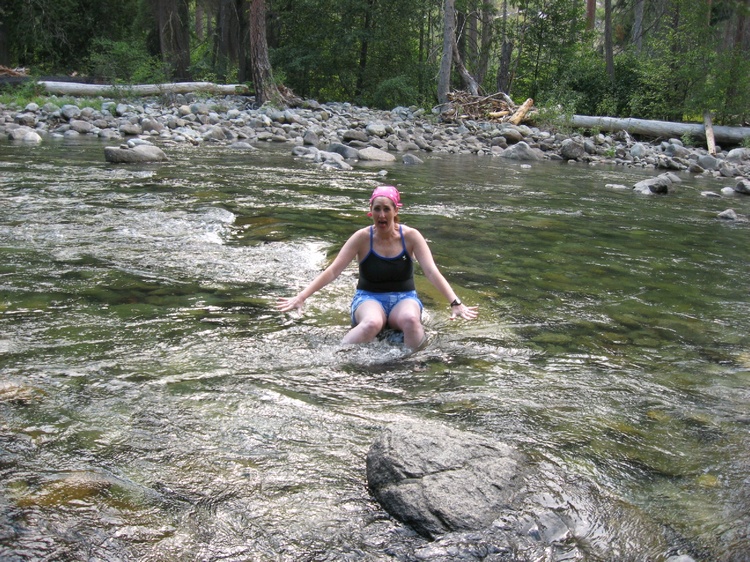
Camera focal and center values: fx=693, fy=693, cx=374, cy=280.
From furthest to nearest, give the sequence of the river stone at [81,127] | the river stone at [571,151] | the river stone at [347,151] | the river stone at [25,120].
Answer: the river stone at [571,151]
the river stone at [25,120]
the river stone at [81,127]
the river stone at [347,151]

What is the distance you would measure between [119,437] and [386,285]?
7.99 ft

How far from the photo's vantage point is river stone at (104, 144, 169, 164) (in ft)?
41.8

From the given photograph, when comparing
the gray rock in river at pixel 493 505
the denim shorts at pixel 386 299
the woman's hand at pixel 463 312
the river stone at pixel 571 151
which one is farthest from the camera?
the river stone at pixel 571 151

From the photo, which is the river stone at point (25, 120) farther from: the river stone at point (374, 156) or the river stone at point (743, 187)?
the river stone at point (743, 187)

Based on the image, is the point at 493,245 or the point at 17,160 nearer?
the point at 493,245

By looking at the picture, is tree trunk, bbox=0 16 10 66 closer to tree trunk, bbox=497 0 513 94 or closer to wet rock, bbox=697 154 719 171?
tree trunk, bbox=497 0 513 94

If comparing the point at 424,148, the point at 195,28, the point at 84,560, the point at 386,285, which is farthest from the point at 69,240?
the point at 195,28

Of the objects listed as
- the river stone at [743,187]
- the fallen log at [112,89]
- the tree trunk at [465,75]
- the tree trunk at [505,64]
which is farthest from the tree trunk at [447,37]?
the river stone at [743,187]

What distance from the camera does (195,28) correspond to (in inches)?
1746

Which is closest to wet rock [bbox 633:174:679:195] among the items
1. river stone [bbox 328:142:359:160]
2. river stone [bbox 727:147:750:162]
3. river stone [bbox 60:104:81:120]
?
river stone [bbox 328:142:359:160]

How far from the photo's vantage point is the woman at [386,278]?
4883 mm

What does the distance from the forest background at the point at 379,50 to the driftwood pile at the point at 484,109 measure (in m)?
0.72

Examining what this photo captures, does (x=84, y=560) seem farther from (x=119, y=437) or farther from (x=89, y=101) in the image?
(x=89, y=101)

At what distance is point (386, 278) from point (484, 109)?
21318mm
